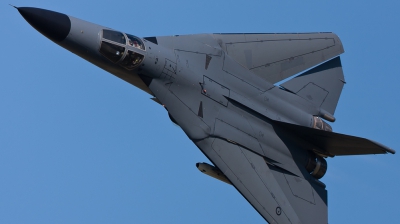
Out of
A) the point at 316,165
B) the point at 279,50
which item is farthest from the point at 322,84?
the point at 316,165

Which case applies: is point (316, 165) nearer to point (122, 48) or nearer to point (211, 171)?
point (211, 171)

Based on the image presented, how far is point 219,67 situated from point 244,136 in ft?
6.77

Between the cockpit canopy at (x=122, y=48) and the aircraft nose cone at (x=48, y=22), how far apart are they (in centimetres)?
102

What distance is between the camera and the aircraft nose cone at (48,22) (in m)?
15.9

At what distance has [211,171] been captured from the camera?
61.5ft

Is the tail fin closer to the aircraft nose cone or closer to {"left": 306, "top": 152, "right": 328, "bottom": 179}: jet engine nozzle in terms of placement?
{"left": 306, "top": 152, "right": 328, "bottom": 179}: jet engine nozzle

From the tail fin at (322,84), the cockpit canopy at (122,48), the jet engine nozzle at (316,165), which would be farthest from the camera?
the tail fin at (322,84)

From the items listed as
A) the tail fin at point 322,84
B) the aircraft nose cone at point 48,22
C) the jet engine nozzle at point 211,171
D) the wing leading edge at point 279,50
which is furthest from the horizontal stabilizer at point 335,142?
the aircraft nose cone at point 48,22

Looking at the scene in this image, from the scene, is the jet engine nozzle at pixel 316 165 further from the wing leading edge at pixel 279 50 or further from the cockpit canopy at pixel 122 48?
the cockpit canopy at pixel 122 48

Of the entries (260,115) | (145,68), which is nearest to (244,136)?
(260,115)

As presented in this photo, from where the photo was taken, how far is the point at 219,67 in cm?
1880

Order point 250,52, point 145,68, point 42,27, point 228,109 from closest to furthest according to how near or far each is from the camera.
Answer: point 42,27 → point 145,68 → point 228,109 → point 250,52

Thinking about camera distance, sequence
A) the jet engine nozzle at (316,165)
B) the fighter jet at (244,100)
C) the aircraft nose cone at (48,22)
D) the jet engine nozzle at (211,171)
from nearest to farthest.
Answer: the aircraft nose cone at (48,22) < the fighter jet at (244,100) < the jet engine nozzle at (211,171) < the jet engine nozzle at (316,165)

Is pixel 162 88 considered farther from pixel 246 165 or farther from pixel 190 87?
pixel 246 165
